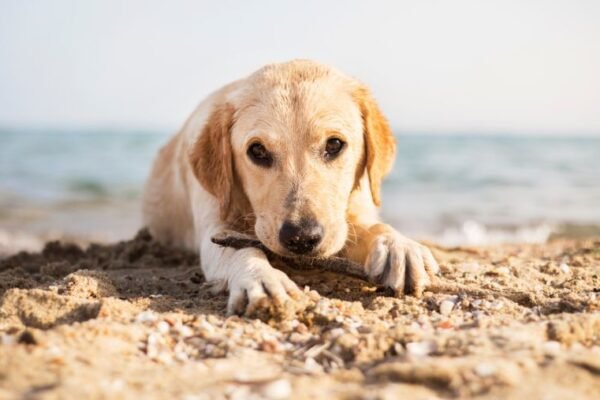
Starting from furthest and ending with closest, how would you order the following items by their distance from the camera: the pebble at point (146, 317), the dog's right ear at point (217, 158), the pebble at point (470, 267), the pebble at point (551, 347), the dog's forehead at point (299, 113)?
the dog's right ear at point (217, 158) < the pebble at point (470, 267) < the dog's forehead at point (299, 113) < the pebble at point (146, 317) < the pebble at point (551, 347)

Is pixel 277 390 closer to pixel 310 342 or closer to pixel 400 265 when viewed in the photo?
pixel 310 342

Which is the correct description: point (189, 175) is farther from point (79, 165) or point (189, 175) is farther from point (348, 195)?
point (79, 165)

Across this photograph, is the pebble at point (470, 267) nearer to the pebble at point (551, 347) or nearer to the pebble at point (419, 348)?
the pebble at point (551, 347)

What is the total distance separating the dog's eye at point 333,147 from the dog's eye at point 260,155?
0.36 m

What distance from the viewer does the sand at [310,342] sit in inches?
85.4

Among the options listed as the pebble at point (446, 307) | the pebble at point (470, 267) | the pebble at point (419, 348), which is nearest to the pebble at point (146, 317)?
the pebble at point (419, 348)

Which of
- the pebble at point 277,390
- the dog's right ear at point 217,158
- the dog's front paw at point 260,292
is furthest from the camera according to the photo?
the dog's right ear at point 217,158

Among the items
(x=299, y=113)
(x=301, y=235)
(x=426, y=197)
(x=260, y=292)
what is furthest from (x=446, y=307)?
(x=426, y=197)

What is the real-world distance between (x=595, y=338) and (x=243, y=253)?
1.82 m

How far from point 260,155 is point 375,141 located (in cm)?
86

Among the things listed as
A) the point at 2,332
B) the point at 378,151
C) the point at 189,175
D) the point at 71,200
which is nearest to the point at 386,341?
the point at 2,332

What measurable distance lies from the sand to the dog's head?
0.44 metres

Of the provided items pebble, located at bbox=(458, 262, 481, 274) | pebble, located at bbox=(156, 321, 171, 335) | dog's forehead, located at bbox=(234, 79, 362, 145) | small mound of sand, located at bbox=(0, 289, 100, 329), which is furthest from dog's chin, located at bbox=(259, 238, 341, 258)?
pebble, located at bbox=(458, 262, 481, 274)

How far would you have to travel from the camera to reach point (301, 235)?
11.4 feet
